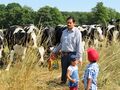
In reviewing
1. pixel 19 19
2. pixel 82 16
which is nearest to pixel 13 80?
pixel 19 19

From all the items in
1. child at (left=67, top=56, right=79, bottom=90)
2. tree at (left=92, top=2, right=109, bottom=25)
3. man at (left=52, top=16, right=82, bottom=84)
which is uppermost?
man at (left=52, top=16, right=82, bottom=84)

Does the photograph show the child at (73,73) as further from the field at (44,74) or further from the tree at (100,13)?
the tree at (100,13)

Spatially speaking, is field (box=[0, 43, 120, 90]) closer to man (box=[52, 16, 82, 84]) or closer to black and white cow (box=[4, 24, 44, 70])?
man (box=[52, 16, 82, 84])

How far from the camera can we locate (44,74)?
8.68 m

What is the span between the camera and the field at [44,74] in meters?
7.00

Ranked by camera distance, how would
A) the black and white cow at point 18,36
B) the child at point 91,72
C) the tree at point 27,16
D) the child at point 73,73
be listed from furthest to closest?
the tree at point 27,16 → the black and white cow at point 18,36 → the child at point 73,73 → the child at point 91,72

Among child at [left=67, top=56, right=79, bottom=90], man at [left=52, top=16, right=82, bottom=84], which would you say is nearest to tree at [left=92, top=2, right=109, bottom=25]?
man at [left=52, top=16, right=82, bottom=84]

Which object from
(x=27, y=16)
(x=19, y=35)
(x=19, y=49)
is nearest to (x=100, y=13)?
(x=27, y=16)

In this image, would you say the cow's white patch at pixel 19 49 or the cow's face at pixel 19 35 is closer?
the cow's white patch at pixel 19 49

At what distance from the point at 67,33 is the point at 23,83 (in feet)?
6.86

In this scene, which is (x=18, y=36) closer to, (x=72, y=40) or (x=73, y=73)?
(x=72, y=40)

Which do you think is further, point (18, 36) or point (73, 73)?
point (18, 36)

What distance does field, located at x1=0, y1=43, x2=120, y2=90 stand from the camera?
7.00 m

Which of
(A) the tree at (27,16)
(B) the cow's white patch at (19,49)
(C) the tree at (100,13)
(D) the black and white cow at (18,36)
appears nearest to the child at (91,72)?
(B) the cow's white patch at (19,49)
